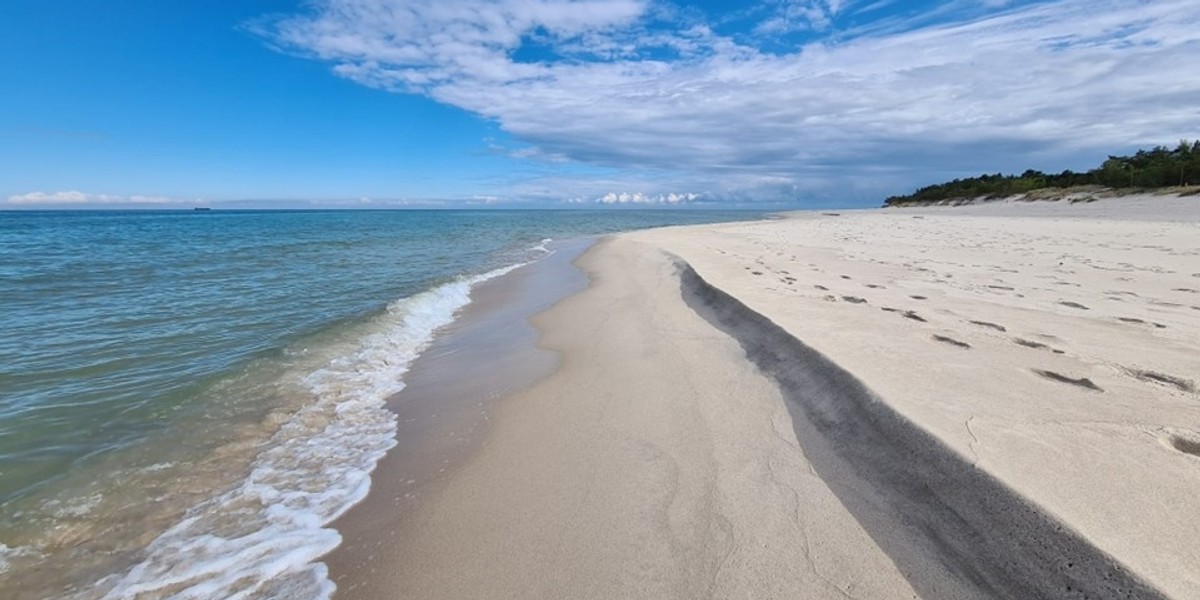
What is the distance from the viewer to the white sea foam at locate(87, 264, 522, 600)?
3066 millimetres

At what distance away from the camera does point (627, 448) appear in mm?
4195

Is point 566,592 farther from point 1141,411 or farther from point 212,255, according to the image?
point 212,255

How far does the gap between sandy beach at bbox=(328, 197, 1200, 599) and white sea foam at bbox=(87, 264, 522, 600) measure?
10.1 inches

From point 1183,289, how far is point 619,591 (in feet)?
34.3

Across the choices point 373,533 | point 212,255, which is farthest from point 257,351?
point 212,255

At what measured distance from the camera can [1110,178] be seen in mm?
42344

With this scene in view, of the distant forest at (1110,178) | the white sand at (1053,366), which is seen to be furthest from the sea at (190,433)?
the distant forest at (1110,178)

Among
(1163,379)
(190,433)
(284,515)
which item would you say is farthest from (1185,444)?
(190,433)

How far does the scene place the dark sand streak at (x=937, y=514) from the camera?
7.13 ft

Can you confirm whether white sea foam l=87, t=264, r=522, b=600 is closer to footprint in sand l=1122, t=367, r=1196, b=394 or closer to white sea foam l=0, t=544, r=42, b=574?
white sea foam l=0, t=544, r=42, b=574

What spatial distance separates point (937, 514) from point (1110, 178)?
56.5 meters

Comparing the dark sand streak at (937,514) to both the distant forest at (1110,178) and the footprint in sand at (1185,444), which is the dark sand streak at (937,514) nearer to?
the footprint in sand at (1185,444)

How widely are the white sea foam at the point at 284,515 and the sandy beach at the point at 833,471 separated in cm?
26

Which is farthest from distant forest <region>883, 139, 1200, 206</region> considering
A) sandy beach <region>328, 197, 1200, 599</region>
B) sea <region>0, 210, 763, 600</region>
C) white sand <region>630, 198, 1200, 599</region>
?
sea <region>0, 210, 763, 600</region>
